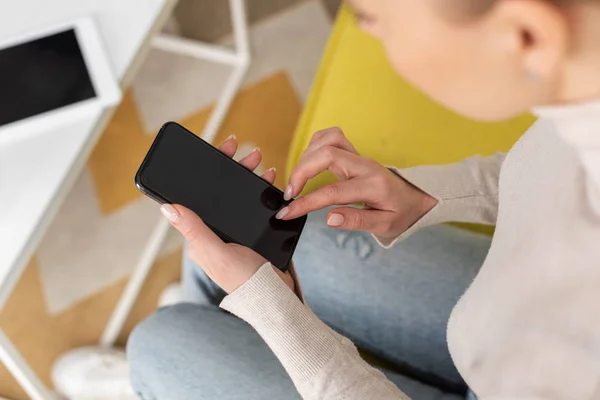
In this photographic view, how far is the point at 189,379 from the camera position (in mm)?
669

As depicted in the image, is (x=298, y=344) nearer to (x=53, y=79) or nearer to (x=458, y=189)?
(x=458, y=189)

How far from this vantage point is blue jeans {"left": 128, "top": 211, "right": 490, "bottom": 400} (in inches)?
26.5

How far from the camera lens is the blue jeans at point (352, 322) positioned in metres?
0.67

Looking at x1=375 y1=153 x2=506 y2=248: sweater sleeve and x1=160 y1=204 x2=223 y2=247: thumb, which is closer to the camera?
x1=160 y1=204 x2=223 y2=247: thumb

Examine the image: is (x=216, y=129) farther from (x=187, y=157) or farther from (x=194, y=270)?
(x=187, y=157)

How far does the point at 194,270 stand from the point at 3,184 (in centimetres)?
26

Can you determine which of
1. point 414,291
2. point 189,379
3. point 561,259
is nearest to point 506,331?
point 561,259

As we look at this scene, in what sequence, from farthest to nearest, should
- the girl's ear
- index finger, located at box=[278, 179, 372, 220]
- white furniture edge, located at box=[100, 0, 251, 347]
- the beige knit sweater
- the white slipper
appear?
white furniture edge, located at box=[100, 0, 251, 347]
the white slipper
index finger, located at box=[278, 179, 372, 220]
the beige knit sweater
the girl's ear

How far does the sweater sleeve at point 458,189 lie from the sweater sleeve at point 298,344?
0.53 feet

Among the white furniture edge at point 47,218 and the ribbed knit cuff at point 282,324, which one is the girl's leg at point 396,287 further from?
the white furniture edge at point 47,218

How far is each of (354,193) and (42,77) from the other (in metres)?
0.46

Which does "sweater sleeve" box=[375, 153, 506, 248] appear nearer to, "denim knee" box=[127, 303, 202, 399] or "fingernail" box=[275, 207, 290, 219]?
"fingernail" box=[275, 207, 290, 219]

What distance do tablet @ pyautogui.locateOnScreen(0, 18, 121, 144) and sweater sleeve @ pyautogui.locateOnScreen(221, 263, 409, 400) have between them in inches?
14.8

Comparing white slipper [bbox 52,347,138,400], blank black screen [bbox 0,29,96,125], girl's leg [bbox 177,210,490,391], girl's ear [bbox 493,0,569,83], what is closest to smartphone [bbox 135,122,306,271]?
girl's leg [bbox 177,210,490,391]
